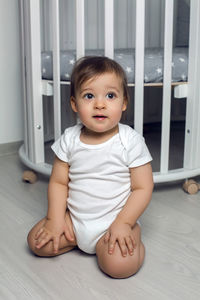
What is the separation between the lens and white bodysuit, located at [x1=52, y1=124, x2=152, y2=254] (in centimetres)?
95

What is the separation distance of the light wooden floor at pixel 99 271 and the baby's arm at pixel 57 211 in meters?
0.06

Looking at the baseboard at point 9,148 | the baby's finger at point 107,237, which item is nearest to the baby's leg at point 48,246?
the baby's finger at point 107,237

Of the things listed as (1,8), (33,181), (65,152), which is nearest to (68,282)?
(65,152)

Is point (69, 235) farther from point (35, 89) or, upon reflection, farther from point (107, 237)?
point (35, 89)

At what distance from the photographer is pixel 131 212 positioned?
939 millimetres

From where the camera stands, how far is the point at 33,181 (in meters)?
1.47

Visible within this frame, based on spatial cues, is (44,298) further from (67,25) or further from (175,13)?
(175,13)

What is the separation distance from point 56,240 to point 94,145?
24 centimetres

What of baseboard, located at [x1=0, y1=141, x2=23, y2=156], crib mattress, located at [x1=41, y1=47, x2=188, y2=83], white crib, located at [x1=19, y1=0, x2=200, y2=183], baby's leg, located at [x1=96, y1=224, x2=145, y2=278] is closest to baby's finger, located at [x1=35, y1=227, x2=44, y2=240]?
baby's leg, located at [x1=96, y1=224, x2=145, y2=278]

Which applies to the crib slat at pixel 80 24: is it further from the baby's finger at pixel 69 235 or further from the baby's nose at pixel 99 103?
the baby's finger at pixel 69 235

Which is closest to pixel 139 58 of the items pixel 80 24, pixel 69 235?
pixel 80 24

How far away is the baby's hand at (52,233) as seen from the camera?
0.93m

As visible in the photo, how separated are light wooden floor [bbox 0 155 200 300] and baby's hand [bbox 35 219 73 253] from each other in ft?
0.16

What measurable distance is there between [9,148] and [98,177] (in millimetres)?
999
